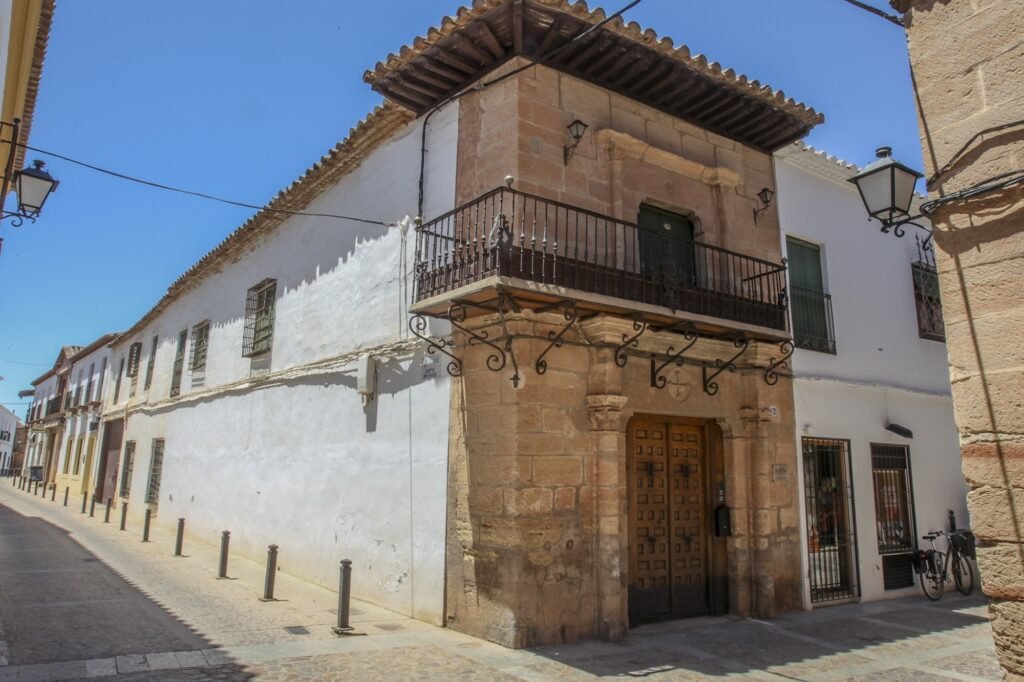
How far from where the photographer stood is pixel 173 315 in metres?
16.5

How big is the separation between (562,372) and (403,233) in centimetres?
276

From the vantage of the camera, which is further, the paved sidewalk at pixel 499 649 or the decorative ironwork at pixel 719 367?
the decorative ironwork at pixel 719 367

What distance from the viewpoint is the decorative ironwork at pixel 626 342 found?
6.40 m

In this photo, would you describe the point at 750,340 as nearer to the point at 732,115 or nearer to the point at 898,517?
the point at 732,115

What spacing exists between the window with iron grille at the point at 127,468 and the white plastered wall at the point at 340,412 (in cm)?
565

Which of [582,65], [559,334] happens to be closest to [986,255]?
[559,334]

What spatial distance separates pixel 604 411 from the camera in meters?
6.36

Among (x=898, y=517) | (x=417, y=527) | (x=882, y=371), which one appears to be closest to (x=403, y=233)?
(x=417, y=527)

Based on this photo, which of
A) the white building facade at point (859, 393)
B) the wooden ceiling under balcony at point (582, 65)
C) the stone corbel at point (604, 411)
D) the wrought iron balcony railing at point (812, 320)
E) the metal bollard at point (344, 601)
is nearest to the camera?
the metal bollard at point (344, 601)

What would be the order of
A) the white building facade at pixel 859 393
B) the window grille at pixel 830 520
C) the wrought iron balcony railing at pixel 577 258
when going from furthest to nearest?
the white building facade at pixel 859 393 < the window grille at pixel 830 520 < the wrought iron balcony railing at pixel 577 258

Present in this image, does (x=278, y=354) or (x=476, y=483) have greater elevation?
(x=278, y=354)

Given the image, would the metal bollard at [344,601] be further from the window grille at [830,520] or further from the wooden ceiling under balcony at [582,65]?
the window grille at [830,520]

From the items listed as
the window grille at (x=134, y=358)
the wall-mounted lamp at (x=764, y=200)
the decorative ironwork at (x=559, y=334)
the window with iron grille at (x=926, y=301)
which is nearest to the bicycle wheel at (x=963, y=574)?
the window with iron grille at (x=926, y=301)

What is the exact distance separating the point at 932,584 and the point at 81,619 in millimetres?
10176
